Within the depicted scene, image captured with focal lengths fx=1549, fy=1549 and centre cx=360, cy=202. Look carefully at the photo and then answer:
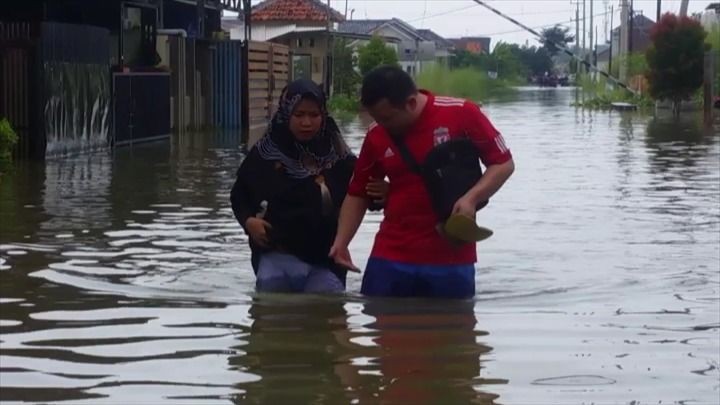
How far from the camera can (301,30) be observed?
5400cm

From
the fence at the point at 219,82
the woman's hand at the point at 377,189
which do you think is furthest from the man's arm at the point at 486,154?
the fence at the point at 219,82

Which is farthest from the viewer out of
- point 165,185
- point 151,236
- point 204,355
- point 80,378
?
point 165,185

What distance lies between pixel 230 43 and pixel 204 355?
27315 millimetres

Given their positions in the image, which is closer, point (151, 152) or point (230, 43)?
point (151, 152)

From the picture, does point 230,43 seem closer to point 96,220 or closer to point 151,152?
point 151,152

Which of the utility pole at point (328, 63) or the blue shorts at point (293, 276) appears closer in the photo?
the blue shorts at point (293, 276)

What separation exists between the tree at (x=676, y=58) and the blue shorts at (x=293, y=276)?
3886cm

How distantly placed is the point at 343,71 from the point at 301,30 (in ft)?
14.4

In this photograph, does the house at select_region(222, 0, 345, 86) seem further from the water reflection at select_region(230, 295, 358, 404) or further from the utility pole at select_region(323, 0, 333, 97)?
the water reflection at select_region(230, 295, 358, 404)

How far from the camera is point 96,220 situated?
44.5 feet

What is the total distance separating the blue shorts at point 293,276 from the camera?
8.39 meters

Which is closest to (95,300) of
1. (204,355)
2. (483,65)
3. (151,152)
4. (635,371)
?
(204,355)

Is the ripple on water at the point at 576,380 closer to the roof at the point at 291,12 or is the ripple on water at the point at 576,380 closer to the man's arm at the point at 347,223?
the man's arm at the point at 347,223

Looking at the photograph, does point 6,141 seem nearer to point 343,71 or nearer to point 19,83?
point 19,83
